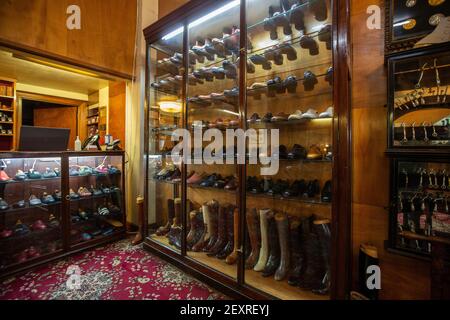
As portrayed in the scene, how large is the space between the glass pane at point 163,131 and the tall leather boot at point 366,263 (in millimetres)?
1763

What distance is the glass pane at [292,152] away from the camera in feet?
5.10

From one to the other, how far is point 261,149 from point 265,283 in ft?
3.57

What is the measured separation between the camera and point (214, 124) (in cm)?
221

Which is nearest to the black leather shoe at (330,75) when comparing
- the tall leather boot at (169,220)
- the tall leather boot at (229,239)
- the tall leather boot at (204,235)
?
the tall leather boot at (229,239)

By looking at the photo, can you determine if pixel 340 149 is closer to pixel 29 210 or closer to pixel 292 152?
pixel 292 152

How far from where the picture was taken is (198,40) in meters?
2.45

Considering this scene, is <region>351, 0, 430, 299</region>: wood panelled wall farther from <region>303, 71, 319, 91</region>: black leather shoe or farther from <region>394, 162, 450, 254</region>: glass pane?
<region>303, 71, 319, 91</region>: black leather shoe

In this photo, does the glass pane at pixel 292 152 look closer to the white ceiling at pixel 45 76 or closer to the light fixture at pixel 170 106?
the light fixture at pixel 170 106

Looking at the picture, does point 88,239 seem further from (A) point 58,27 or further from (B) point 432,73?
(B) point 432,73

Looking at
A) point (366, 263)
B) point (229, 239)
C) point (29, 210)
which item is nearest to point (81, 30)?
point (29, 210)

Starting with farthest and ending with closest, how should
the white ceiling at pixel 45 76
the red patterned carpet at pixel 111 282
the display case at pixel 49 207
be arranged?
the white ceiling at pixel 45 76, the display case at pixel 49 207, the red patterned carpet at pixel 111 282

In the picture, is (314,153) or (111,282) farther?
(111,282)
